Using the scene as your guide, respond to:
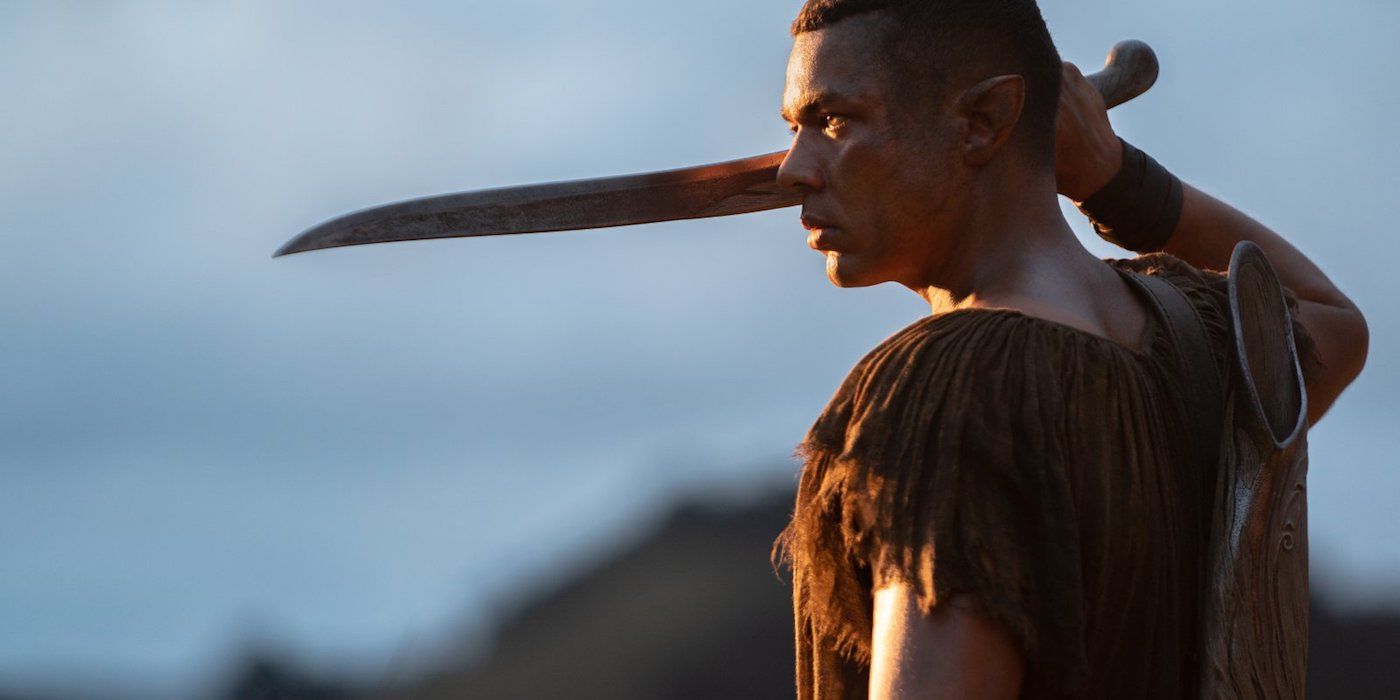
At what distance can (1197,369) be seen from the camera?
8.44ft

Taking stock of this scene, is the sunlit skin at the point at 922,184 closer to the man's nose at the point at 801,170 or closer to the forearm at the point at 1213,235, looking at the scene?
the man's nose at the point at 801,170

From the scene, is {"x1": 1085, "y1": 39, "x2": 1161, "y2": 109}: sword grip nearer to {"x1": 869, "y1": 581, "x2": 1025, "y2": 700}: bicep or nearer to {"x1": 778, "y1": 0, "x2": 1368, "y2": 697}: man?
{"x1": 778, "y1": 0, "x2": 1368, "y2": 697}: man

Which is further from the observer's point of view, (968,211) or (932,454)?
(968,211)

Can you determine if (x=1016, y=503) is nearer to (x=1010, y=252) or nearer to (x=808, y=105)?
(x=1010, y=252)

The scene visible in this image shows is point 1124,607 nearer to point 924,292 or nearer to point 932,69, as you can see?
point 924,292

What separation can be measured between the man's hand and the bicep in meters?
1.03

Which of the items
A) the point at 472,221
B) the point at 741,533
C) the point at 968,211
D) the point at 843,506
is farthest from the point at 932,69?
the point at 741,533

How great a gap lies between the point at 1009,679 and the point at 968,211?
73 cm

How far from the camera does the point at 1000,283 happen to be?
8.50 feet

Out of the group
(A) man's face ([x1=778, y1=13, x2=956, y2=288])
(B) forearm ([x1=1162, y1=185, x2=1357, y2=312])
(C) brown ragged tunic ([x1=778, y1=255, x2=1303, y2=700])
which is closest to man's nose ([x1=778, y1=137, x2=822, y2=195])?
(A) man's face ([x1=778, y1=13, x2=956, y2=288])

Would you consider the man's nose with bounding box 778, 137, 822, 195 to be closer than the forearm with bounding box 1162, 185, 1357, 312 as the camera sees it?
Yes

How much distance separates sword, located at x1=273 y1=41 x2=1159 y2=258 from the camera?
3080 mm

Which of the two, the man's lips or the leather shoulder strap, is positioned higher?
the man's lips

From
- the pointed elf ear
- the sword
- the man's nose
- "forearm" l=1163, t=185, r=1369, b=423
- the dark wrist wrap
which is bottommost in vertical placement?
"forearm" l=1163, t=185, r=1369, b=423
